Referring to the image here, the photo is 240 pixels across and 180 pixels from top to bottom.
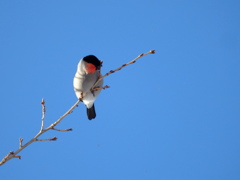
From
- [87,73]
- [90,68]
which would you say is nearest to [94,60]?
[90,68]

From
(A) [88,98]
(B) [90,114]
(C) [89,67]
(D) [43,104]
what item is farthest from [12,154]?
(B) [90,114]

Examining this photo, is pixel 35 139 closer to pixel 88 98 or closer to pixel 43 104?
pixel 43 104

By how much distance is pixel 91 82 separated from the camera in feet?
13.8

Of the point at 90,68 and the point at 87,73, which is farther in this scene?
the point at 87,73

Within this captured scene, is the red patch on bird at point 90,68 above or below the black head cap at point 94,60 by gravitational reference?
below

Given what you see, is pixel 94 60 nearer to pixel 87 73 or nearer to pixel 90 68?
pixel 90 68

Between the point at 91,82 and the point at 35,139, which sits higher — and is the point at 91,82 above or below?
above

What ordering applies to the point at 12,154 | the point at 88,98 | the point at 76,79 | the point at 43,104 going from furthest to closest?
1. the point at 88,98
2. the point at 76,79
3. the point at 43,104
4. the point at 12,154

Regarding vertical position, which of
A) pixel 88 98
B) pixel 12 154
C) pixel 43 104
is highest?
pixel 88 98

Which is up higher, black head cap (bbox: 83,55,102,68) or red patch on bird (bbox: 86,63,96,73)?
black head cap (bbox: 83,55,102,68)

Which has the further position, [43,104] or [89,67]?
[89,67]

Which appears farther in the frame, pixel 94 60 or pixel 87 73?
pixel 87 73

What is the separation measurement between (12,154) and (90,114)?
10.5 ft

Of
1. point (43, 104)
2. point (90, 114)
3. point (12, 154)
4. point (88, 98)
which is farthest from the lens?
point (90, 114)
